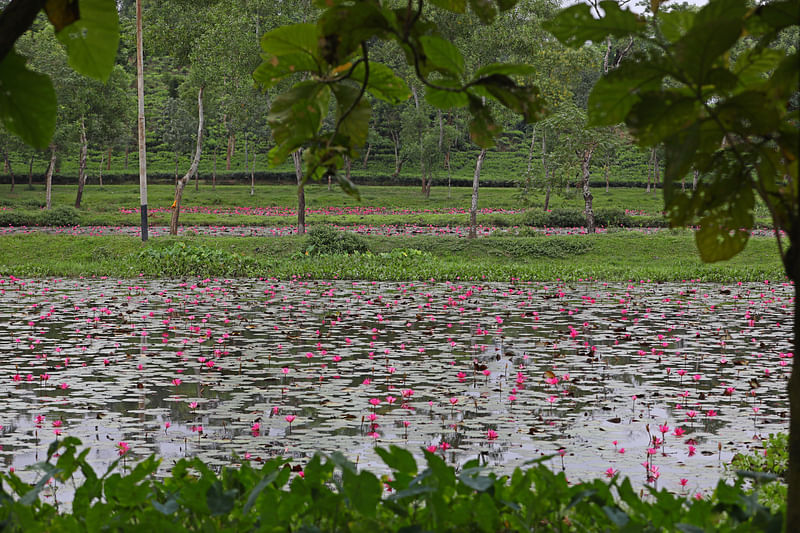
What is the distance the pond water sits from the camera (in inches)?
246

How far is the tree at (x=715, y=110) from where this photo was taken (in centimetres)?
200

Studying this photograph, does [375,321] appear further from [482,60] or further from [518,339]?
[482,60]

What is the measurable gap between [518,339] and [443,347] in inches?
47.0

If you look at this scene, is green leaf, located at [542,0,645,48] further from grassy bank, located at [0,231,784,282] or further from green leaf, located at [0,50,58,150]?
grassy bank, located at [0,231,784,282]

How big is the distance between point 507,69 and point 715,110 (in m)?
0.53

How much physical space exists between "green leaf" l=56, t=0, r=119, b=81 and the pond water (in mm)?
3926

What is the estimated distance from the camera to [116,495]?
2621 mm


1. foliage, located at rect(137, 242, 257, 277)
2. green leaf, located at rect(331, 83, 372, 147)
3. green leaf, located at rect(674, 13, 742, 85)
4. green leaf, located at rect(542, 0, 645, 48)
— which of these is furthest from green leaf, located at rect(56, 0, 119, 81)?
foliage, located at rect(137, 242, 257, 277)

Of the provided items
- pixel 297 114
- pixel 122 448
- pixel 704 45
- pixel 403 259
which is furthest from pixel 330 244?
pixel 704 45

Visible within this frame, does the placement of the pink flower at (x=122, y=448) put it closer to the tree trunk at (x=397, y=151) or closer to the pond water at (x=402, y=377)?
the pond water at (x=402, y=377)

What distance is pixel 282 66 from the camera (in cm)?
235

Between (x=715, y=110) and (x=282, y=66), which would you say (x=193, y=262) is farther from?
(x=715, y=110)

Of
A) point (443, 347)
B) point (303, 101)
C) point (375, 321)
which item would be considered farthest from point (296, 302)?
point (303, 101)

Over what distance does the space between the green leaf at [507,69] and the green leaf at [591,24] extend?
0.12 metres
